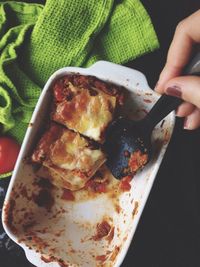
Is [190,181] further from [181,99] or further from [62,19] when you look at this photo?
[62,19]

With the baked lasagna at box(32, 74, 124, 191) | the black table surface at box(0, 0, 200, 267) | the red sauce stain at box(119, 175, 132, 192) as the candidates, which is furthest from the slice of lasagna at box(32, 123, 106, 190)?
the black table surface at box(0, 0, 200, 267)

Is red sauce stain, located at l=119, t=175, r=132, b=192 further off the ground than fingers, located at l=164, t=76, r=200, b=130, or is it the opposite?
fingers, located at l=164, t=76, r=200, b=130

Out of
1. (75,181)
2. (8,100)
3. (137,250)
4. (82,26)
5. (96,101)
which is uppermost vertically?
(82,26)

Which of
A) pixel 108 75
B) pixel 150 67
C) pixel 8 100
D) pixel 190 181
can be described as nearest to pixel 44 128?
pixel 8 100

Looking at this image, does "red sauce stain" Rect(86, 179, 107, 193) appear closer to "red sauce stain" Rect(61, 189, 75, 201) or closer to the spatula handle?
"red sauce stain" Rect(61, 189, 75, 201)

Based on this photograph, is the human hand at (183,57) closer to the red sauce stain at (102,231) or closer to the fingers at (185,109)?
the fingers at (185,109)

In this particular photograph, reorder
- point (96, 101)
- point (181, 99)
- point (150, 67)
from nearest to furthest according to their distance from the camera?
point (181, 99)
point (96, 101)
point (150, 67)

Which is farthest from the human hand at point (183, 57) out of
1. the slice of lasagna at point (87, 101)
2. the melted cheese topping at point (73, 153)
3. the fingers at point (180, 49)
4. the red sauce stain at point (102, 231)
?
the red sauce stain at point (102, 231)
